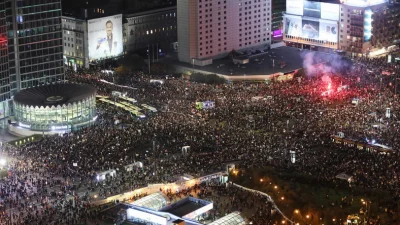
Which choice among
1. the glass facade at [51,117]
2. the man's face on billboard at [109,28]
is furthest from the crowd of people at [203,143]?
the man's face on billboard at [109,28]

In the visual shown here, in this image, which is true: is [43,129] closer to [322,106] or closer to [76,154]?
[76,154]

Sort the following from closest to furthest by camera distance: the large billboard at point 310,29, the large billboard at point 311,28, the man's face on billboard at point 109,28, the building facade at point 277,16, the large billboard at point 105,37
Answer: the large billboard at point 105,37, the man's face on billboard at point 109,28, the large billboard at point 311,28, the large billboard at point 310,29, the building facade at point 277,16

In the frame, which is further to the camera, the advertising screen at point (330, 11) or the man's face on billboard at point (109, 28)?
the advertising screen at point (330, 11)

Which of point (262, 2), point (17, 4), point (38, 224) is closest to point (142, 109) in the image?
point (17, 4)

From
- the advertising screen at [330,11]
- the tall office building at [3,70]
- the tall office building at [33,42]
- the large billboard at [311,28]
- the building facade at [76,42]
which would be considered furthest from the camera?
the large billboard at [311,28]

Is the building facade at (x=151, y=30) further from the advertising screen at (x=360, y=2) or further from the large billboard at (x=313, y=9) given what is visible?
the advertising screen at (x=360, y=2)

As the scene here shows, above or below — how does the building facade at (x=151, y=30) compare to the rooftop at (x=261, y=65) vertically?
above

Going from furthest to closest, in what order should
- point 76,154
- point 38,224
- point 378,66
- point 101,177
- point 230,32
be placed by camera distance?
1. point 230,32
2. point 378,66
3. point 76,154
4. point 101,177
5. point 38,224
